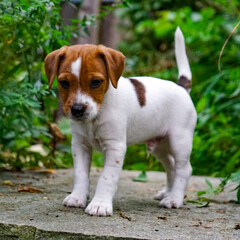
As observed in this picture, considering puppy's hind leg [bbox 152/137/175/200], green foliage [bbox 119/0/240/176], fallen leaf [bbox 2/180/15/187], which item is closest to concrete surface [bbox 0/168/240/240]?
fallen leaf [bbox 2/180/15/187]

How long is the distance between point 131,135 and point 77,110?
69 centimetres

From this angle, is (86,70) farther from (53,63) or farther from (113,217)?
(113,217)

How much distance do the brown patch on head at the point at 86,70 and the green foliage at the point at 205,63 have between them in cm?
136

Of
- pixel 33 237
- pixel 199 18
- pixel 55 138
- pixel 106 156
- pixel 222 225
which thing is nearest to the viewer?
pixel 33 237

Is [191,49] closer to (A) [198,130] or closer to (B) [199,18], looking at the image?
(B) [199,18]

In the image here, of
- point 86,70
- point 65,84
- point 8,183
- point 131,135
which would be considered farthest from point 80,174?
point 8,183

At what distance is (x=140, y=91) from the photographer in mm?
3572

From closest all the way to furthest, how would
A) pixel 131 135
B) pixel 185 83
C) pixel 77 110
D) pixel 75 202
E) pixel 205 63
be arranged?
pixel 77 110 → pixel 75 202 → pixel 131 135 → pixel 185 83 → pixel 205 63

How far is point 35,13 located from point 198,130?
3462 millimetres

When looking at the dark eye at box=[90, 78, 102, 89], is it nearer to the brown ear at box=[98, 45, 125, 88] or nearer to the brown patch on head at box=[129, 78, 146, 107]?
the brown ear at box=[98, 45, 125, 88]

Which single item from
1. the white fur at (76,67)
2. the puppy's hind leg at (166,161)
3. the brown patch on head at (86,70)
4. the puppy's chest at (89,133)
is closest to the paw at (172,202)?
the puppy's hind leg at (166,161)

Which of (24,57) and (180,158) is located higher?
(24,57)

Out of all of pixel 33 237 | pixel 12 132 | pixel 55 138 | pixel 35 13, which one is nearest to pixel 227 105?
pixel 55 138

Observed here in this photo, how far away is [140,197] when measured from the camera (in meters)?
3.92
